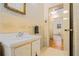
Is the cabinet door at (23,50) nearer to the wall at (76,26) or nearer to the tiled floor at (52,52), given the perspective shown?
the tiled floor at (52,52)

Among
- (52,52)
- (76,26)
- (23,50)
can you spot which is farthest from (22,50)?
(76,26)

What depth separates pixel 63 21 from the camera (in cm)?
105

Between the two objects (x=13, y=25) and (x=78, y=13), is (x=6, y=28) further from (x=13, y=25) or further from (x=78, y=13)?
(x=78, y=13)

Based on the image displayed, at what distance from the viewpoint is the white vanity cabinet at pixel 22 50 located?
0.95 metres

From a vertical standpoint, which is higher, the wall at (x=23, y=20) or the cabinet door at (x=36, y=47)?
the wall at (x=23, y=20)

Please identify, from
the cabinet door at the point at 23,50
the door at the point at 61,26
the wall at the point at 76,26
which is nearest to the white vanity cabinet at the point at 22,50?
the cabinet door at the point at 23,50

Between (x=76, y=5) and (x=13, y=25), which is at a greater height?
(x=76, y=5)

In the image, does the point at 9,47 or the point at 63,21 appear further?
the point at 63,21

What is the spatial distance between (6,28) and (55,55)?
545 mm

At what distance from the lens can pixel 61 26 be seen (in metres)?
1.05

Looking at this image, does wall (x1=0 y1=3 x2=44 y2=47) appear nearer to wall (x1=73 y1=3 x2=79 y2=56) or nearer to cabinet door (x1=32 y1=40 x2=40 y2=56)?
cabinet door (x1=32 y1=40 x2=40 y2=56)

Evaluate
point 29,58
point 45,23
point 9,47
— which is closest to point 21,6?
point 45,23

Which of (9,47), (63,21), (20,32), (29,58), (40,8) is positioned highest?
(40,8)

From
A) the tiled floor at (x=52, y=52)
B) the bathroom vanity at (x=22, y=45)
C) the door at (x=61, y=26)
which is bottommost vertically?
the tiled floor at (x=52, y=52)
